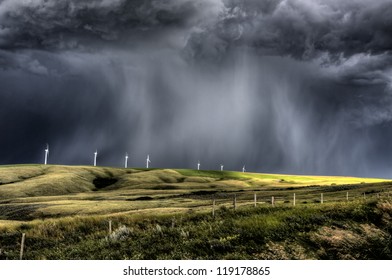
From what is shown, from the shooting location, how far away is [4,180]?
14625cm

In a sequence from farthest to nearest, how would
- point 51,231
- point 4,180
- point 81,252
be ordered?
1. point 4,180
2. point 51,231
3. point 81,252

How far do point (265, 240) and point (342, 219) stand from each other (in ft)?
11.2

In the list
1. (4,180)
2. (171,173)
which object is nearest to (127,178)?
(171,173)

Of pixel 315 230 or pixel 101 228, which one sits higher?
pixel 315 230

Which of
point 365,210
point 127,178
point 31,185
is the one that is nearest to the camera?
point 365,210

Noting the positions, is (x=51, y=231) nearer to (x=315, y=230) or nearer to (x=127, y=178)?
(x=315, y=230)

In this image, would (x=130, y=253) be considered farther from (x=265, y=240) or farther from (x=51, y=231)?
(x=51, y=231)

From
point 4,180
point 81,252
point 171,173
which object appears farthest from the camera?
point 171,173

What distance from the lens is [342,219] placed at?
50.9ft

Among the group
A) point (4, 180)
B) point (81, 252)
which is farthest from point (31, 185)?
point (81, 252)

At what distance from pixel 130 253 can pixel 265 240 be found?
5.15m
